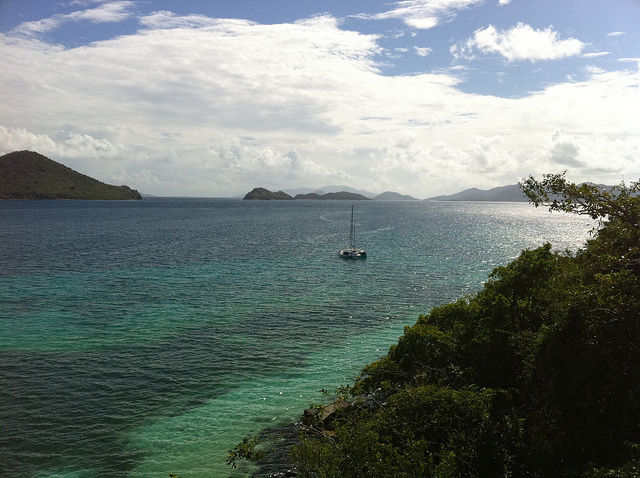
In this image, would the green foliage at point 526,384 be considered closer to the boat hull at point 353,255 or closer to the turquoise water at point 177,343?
the turquoise water at point 177,343

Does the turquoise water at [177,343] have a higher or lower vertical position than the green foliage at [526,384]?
lower

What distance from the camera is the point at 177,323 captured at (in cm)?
5141

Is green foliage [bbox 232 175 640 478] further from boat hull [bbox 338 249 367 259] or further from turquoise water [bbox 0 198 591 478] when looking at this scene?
boat hull [bbox 338 249 367 259]

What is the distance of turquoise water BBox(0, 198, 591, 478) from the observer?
28.9 m

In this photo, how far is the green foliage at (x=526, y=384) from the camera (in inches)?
724

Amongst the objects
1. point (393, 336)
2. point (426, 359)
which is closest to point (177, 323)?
point (393, 336)

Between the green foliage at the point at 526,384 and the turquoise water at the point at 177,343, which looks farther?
the turquoise water at the point at 177,343

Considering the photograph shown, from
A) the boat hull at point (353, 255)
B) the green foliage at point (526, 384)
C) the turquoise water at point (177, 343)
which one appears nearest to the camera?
the green foliage at point (526, 384)

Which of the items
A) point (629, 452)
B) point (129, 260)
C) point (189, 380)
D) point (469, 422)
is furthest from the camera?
point (129, 260)

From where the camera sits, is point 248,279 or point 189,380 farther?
point 248,279

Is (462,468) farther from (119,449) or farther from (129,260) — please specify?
(129,260)

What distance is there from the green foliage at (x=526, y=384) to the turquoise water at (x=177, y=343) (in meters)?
12.0

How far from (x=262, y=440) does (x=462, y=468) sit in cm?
1615

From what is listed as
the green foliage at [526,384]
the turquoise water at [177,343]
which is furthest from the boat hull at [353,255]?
the green foliage at [526,384]
